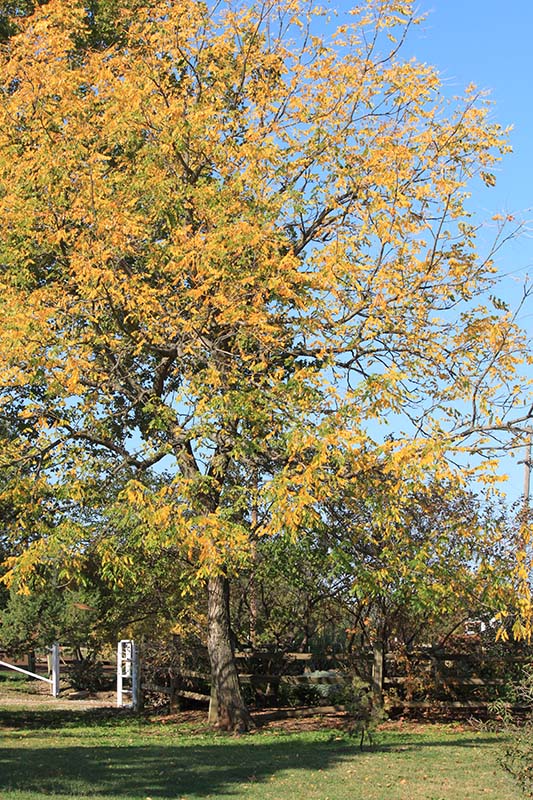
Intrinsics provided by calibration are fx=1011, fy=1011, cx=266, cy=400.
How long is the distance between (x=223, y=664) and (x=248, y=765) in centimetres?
470

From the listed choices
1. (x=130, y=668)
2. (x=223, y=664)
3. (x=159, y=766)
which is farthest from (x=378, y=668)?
(x=159, y=766)

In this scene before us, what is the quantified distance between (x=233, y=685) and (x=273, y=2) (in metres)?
10.7

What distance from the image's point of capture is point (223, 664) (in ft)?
54.6

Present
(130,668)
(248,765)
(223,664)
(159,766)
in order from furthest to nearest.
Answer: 1. (130,668)
2. (223,664)
3. (248,765)
4. (159,766)

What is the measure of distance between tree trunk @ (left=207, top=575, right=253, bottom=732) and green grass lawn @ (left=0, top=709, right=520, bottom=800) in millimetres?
476

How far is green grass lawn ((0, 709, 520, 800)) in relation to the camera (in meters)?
9.76

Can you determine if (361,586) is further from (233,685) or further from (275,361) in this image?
(233,685)

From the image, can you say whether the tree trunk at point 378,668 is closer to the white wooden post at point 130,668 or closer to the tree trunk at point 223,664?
the tree trunk at point 223,664

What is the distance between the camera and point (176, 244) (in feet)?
44.0

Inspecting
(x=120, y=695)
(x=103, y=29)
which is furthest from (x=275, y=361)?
(x=120, y=695)

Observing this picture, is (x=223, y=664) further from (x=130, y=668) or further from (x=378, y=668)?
(x=130, y=668)

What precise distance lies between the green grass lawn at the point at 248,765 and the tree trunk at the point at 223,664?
1.56ft

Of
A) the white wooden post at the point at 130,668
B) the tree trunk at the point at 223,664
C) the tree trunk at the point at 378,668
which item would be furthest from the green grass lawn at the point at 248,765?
the white wooden post at the point at 130,668

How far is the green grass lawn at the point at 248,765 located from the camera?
384 inches
